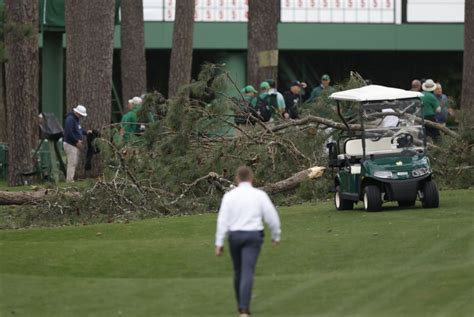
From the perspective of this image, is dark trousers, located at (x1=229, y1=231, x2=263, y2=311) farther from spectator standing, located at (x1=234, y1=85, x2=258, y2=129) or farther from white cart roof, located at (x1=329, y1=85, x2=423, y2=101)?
spectator standing, located at (x1=234, y1=85, x2=258, y2=129)

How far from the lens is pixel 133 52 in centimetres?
3681

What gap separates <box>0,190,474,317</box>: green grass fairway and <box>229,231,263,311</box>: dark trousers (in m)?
0.39

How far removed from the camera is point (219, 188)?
864 inches

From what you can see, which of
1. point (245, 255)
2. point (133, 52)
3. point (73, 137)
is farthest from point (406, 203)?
point (133, 52)

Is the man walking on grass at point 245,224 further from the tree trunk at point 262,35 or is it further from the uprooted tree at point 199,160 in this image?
the tree trunk at point 262,35

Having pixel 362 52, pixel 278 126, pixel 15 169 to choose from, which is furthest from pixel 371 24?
pixel 278 126

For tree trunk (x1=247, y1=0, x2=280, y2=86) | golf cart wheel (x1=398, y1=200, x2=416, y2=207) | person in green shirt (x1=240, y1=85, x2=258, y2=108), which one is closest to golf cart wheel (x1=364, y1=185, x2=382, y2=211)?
golf cart wheel (x1=398, y1=200, x2=416, y2=207)

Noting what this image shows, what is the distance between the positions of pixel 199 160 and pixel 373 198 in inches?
145

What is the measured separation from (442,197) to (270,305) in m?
9.25

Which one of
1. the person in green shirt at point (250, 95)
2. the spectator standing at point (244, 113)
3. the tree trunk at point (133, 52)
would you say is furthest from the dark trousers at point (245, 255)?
the tree trunk at point (133, 52)

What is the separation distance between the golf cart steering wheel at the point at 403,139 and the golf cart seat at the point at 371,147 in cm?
8

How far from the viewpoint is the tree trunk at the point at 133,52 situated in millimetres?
36812

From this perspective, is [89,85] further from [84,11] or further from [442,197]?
[442,197]

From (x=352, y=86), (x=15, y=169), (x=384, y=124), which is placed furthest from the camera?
(x=15, y=169)
